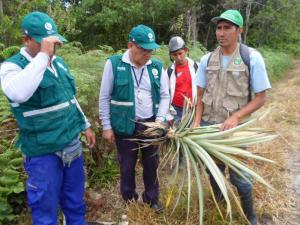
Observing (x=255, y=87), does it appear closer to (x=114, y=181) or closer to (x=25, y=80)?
(x=25, y=80)

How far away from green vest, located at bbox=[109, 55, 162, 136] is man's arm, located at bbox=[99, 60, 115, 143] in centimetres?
3

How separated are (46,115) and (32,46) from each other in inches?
18.7

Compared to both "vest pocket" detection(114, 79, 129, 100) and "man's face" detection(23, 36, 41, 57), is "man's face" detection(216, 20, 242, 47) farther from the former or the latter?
"man's face" detection(23, 36, 41, 57)

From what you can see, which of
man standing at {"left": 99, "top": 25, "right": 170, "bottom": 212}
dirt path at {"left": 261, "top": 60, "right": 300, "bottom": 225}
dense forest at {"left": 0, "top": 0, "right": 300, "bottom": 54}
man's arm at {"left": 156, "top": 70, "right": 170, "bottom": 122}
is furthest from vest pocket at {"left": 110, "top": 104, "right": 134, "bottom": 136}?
dense forest at {"left": 0, "top": 0, "right": 300, "bottom": 54}

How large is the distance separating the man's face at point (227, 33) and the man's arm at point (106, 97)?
3.23 ft

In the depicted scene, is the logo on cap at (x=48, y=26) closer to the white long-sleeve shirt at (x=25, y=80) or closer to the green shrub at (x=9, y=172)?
the white long-sleeve shirt at (x=25, y=80)

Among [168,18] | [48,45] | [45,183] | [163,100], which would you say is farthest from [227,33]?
[168,18]

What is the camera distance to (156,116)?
348 cm

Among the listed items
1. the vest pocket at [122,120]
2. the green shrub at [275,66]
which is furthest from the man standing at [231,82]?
the green shrub at [275,66]

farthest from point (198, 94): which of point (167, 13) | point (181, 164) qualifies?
point (167, 13)

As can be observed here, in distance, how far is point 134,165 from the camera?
3.62m

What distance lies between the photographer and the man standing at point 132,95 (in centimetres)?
328

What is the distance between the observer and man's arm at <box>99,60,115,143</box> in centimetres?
333

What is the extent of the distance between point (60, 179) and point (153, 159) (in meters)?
1.05
